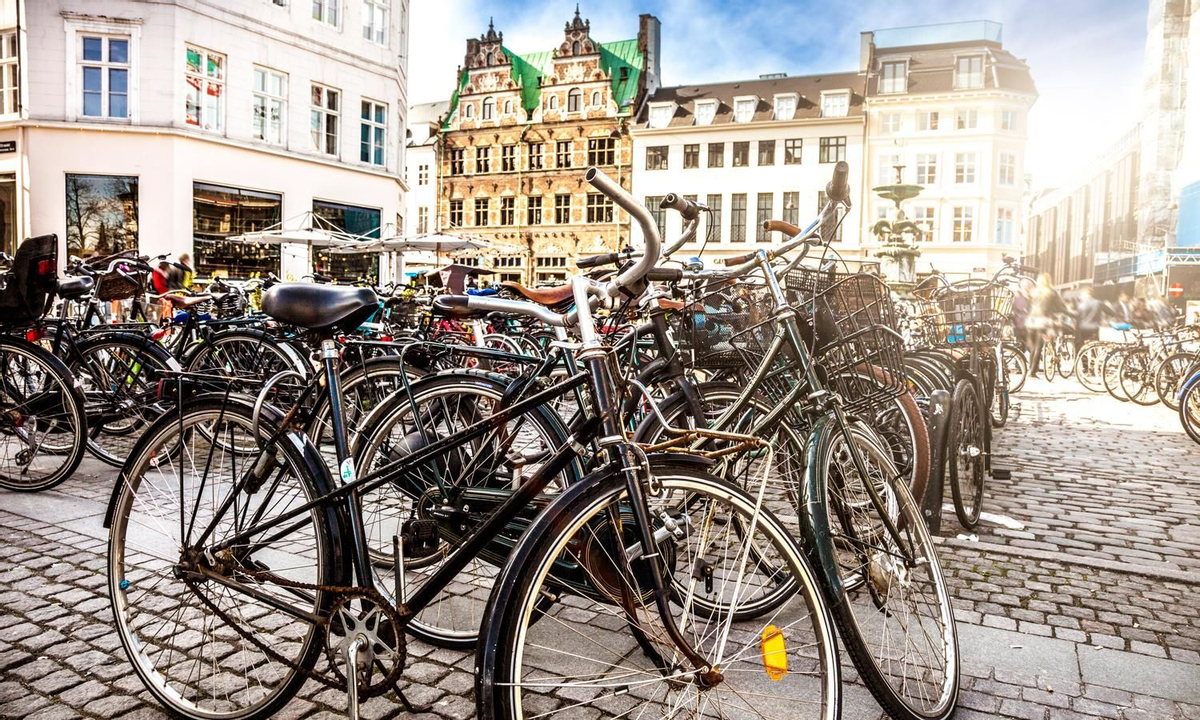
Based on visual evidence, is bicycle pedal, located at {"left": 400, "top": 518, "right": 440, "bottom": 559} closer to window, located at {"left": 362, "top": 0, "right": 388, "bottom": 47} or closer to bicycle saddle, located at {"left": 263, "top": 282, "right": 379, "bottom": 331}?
bicycle saddle, located at {"left": 263, "top": 282, "right": 379, "bottom": 331}

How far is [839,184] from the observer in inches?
107

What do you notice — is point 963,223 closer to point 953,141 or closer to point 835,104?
point 953,141

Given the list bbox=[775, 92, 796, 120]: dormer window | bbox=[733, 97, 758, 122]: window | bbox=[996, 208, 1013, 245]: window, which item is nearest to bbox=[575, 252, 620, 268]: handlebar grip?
bbox=[996, 208, 1013, 245]: window

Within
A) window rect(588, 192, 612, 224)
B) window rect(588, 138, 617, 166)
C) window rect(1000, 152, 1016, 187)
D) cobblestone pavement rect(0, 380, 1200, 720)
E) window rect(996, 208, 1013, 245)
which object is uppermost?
window rect(588, 138, 617, 166)

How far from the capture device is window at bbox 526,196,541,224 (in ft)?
163

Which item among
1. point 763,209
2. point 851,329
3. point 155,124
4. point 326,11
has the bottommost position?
point 851,329

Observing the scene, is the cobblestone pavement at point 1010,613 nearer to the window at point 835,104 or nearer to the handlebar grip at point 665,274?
the handlebar grip at point 665,274

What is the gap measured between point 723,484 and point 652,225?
0.62 meters

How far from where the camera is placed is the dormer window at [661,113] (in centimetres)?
4606

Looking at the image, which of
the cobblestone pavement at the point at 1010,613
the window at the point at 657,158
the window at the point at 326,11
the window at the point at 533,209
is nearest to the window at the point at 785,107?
the window at the point at 657,158

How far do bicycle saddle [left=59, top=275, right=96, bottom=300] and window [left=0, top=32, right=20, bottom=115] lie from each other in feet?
55.5

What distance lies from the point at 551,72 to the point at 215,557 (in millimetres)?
49992

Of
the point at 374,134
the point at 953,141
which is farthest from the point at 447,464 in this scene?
the point at 953,141

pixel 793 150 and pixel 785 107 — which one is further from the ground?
pixel 785 107
